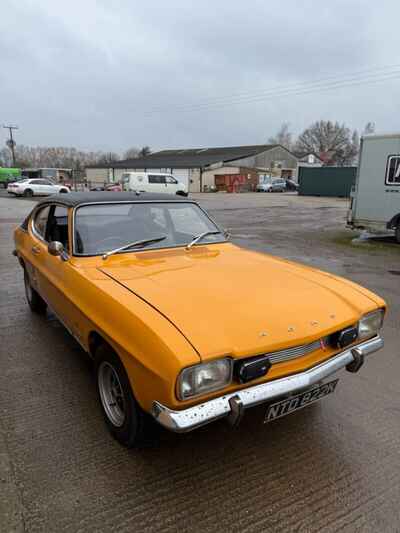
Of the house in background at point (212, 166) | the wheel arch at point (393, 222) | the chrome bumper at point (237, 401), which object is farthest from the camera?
the house in background at point (212, 166)

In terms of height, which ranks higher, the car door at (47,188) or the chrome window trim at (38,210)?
the chrome window trim at (38,210)

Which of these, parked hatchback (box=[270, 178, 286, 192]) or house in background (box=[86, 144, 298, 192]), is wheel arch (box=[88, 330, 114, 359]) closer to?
house in background (box=[86, 144, 298, 192])

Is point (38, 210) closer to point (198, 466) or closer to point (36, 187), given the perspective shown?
point (198, 466)

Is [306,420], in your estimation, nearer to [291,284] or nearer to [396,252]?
[291,284]

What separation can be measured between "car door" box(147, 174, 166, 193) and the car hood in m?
26.6

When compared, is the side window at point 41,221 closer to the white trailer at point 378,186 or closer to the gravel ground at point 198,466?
the gravel ground at point 198,466

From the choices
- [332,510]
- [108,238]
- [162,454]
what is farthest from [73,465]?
[108,238]

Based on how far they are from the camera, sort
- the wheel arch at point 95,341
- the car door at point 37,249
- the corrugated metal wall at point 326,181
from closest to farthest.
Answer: the wheel arch at point 95,341 → the car door at point 37,249 → the corrugated metal wall at point 326,181

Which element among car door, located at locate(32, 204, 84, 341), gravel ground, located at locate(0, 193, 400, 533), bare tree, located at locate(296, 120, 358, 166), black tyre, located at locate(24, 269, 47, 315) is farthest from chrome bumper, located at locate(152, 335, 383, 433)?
bare tree, located at locate(296, 120, 358, 166)

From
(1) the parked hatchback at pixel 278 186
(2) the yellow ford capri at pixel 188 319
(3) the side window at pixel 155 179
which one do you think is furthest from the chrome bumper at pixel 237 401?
(1) the parked hatchback at pixel 278 186

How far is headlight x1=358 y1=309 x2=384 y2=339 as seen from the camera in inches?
100

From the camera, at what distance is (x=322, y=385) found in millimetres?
2357

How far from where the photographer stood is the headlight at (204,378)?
1.83 meters

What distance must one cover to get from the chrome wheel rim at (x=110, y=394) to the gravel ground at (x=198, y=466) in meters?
0.15
